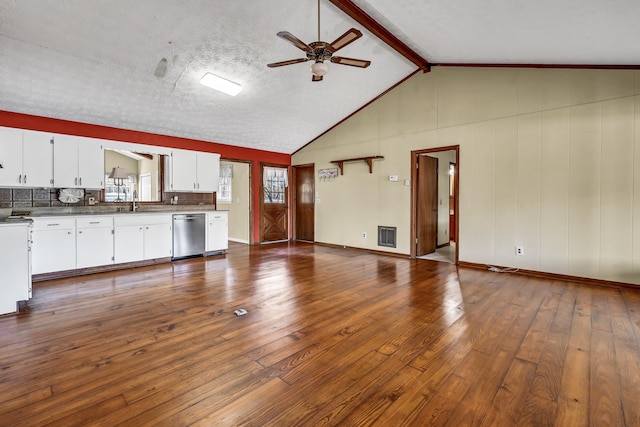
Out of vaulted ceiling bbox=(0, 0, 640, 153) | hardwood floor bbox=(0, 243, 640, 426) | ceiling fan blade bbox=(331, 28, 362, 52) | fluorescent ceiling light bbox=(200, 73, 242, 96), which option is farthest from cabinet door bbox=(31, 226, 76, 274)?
ceiling fan blade bbox=(331, 28, 362, 52)

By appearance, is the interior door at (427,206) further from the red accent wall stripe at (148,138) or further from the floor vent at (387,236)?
the red accent wall stripe at (148,138)

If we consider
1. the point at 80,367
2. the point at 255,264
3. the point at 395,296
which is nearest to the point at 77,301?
the point at 80,367

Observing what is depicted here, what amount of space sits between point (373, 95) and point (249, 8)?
10.9 ft

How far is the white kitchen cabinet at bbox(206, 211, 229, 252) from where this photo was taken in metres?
6.04

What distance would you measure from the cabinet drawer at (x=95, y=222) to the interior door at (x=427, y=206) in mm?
5286

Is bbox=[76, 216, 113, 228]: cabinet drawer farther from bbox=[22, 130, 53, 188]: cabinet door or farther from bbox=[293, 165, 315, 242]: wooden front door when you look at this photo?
bbox=[293, 165, 315, 242]: wooden front door

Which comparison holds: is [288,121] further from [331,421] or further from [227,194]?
[331,421]

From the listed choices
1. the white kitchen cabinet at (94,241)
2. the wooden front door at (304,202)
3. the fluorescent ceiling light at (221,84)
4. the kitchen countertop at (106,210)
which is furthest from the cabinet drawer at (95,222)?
the wooden front door at (304,202)

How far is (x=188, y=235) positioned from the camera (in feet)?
18.7

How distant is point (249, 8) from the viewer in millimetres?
3502

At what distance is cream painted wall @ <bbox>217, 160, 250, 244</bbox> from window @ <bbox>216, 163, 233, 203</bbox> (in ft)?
0.27

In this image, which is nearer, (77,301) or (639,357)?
(639,357)

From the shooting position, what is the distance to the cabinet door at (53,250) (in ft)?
13.4

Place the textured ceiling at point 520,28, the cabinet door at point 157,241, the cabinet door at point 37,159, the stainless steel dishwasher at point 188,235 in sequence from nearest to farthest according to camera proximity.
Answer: the textured ceiling at point 520,28 < the cabinet door at point 37,159 < the cabinet door at point 157,241 < the stainless steel dishwasher at point 188,235
